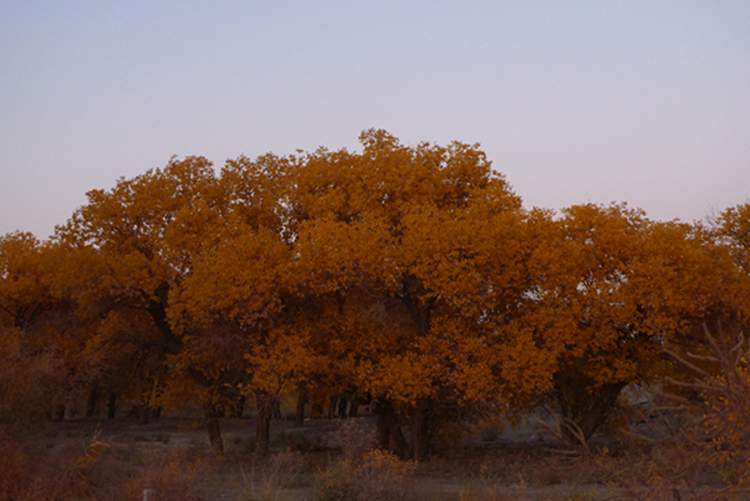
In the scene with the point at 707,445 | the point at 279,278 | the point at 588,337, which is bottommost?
the point at 707,445

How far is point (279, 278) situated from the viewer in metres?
22.6

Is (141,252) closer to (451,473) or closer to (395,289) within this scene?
(395,289)

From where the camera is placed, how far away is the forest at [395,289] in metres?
21.0

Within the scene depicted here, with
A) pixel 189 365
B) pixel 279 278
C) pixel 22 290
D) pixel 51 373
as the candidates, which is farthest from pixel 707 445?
pixel 22 290

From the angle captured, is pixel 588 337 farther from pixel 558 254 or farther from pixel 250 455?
pixel 250 455

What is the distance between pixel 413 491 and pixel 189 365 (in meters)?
13.2

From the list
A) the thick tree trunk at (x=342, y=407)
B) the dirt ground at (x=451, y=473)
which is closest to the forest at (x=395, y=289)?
the dirt ground at (x=451, y=473)

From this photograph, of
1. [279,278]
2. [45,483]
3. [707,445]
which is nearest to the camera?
[707,445]

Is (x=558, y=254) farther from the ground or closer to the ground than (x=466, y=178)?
closer to the ground

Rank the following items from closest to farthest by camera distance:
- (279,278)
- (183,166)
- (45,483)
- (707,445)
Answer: (707,445) → (45,483) → (279,278) → (183,166)

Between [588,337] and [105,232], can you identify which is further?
[105,232]

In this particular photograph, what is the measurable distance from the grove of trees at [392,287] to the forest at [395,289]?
0.27 feet

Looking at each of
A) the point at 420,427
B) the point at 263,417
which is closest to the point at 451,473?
the point at 420,427

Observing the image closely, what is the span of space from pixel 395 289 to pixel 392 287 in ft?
0.61
